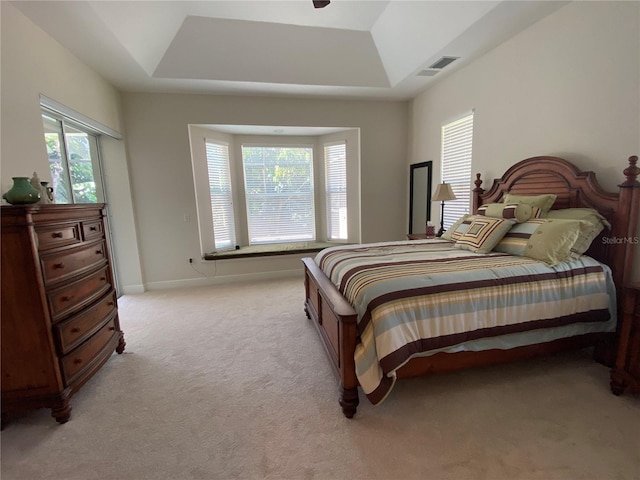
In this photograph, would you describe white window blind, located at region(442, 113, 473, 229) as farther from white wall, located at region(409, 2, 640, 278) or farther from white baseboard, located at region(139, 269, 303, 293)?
white baseboard, located at region(139, 269, 303, 293)

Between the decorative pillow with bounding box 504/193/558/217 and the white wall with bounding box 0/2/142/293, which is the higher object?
the white wall with bounding box 0/2/142/293

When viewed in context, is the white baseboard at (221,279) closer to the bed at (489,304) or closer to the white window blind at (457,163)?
the bed at (489,304)

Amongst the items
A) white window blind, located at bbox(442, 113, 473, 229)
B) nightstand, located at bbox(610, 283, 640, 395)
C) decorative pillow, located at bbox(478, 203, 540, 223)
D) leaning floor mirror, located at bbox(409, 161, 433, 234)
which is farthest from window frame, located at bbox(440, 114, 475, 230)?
nightstand, located at bbox(610, 283, 640, 395)

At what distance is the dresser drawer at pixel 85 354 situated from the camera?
5.78ft

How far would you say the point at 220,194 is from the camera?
4.62 metres

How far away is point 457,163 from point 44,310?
13.6 ft

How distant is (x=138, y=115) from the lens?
12.5ft

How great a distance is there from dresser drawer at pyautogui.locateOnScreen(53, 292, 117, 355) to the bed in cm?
162

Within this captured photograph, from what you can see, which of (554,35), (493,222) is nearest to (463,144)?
(554,35)

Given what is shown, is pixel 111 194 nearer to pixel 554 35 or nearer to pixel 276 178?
pixel 276 178

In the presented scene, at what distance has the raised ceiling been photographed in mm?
2412

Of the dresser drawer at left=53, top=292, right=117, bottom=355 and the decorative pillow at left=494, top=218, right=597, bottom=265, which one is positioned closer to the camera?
the dresser drawer at left=53, top=292, right=117, bottom=355

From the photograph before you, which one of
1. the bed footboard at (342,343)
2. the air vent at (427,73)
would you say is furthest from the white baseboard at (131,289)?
the air vent at (427,73)

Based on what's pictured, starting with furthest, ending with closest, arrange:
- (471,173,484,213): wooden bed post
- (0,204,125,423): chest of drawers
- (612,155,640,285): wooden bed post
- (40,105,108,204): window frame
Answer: (471,173,484,213): wooden bed post
(40,105,108,204): window frame
(612,155,640,285): wooden bed post
(0,204,125,423): chest of drawers
